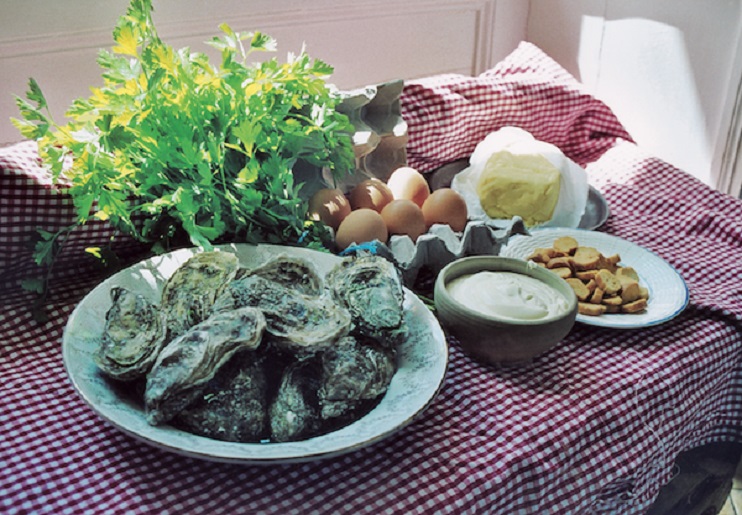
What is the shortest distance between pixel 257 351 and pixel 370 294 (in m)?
0.14

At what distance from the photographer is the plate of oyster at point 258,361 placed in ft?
2.23

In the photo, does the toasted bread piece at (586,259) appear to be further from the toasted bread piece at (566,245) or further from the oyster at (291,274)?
the oyster at (291,274)

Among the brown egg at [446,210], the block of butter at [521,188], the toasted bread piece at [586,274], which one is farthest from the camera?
the block of butter at [521,188]

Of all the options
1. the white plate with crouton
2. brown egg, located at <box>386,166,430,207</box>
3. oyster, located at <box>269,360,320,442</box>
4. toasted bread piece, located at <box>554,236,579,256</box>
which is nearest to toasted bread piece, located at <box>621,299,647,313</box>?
the white plate with crouton

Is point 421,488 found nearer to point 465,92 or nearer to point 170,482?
point 170,482

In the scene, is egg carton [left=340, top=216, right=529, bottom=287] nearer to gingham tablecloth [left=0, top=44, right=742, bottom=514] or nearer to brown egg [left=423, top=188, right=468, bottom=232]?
brown egg [left=423, top=188, right=468, bottom=232]

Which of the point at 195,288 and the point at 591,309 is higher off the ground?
the point at 195,288

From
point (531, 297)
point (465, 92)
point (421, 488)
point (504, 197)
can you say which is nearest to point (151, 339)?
point (421, 488)

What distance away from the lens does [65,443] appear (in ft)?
2.50

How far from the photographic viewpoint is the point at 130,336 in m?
0.75

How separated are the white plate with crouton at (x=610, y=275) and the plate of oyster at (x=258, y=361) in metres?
0.30

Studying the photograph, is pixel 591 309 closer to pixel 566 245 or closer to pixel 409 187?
pixel 566 245

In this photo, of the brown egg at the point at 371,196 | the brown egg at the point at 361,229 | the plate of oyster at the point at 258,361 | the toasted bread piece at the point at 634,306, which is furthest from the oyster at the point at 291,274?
the toasted bread piece at the point at 634,306

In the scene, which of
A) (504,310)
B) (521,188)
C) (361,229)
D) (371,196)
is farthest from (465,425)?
(521,188)
